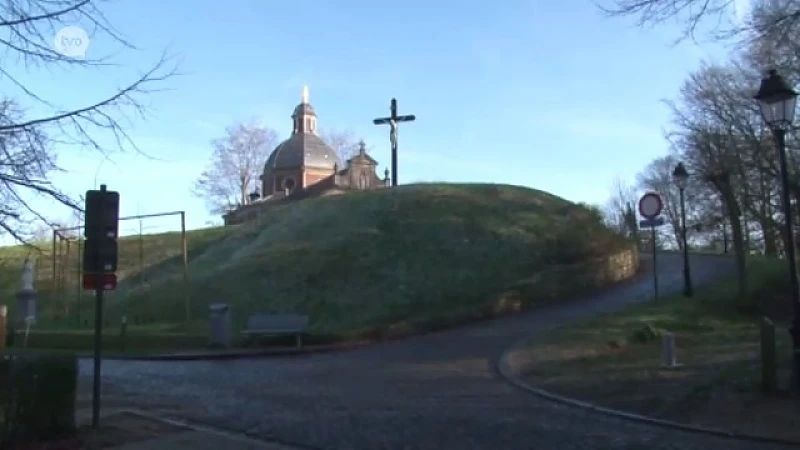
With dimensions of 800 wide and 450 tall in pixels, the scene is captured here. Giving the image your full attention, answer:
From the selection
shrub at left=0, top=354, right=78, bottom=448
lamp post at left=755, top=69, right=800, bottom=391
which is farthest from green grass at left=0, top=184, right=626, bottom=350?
lamp post at left=755, top=69, right=800, bottom=391

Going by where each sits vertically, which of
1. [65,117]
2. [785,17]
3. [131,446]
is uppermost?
[785,17]

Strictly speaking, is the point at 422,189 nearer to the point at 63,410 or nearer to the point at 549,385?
the point at 549,385

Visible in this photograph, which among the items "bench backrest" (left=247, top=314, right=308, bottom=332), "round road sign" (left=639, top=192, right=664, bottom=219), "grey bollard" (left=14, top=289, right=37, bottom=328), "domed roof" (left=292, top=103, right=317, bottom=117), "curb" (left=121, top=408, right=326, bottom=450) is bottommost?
"curb" (left=121, top=408, right=326, bottom=450)

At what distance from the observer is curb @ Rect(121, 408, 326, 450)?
372 inches

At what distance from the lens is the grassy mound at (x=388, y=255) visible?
26.1 m

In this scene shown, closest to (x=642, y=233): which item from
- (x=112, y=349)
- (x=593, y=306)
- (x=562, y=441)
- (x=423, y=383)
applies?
(x=593, y=306)

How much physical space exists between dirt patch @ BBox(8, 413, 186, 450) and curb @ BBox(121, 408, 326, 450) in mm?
142

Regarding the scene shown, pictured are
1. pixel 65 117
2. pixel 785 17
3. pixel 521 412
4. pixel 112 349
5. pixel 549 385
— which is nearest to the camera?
pixel 65 117

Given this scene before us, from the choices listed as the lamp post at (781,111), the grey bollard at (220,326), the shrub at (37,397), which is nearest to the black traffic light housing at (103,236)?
the shrub at (37,397)

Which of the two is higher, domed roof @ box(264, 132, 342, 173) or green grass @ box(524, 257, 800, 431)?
domed roof @ box(264, 132, 342, 173)

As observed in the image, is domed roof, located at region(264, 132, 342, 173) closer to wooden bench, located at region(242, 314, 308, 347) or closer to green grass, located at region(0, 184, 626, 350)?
green grass, located at region(0, 184, 626, 350)

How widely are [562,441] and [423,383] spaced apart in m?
5.02

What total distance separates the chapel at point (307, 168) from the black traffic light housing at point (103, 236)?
6680 cm

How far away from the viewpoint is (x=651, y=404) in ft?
36.8
